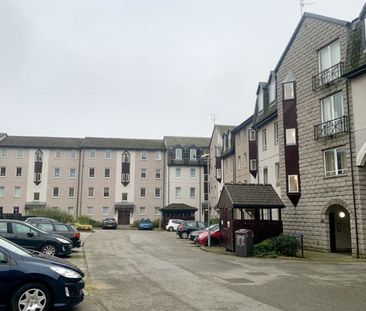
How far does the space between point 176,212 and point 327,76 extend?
36827mm

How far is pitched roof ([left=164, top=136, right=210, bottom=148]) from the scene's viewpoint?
63.4 metres

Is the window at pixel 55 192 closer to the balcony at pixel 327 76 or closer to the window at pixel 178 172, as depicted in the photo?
the window at pixel 178 172

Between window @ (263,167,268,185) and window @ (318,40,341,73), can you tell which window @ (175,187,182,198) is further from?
window @ (318,40,341,73)

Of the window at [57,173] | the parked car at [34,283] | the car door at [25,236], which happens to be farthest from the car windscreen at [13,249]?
the window at [57,173]

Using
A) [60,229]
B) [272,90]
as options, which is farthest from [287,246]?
[272,90]

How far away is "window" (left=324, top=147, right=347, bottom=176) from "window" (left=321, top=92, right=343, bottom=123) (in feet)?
5.82

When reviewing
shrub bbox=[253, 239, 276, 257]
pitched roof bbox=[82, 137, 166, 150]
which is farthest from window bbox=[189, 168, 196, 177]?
shrub bbox=[253, 239, 276, 257]

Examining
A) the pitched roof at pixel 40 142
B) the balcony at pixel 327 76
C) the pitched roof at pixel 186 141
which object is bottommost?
the balcony at pixel 327 76

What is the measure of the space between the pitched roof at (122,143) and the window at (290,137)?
123 feet

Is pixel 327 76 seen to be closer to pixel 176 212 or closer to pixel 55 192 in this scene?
pixel 176 212

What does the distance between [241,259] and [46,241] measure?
8741 millimetres

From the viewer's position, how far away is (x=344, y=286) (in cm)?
1165

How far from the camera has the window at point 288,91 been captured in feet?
82.4

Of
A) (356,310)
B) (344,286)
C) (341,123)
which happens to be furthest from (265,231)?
(356,310)
